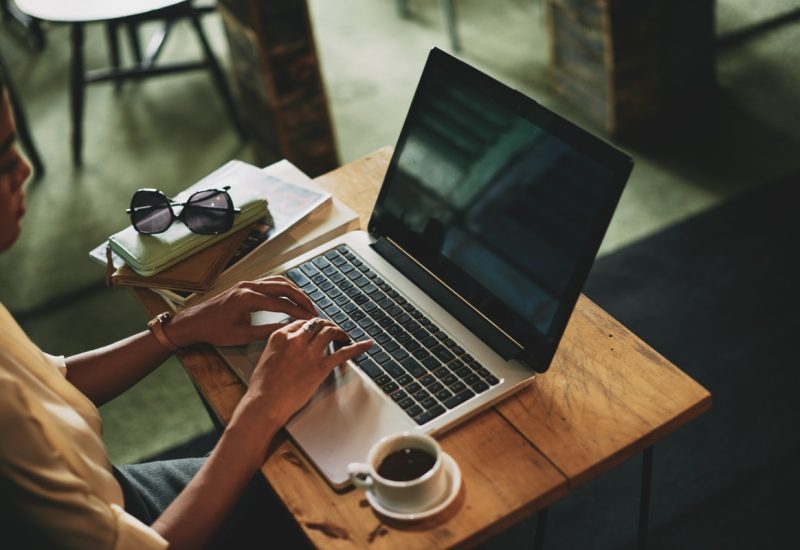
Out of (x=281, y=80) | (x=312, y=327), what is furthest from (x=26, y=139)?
(x=312, y=327)

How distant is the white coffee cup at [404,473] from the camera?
3.43ft

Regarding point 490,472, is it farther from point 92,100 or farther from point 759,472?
point 92,100

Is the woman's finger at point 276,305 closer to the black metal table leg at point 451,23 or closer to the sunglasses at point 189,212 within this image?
the sunglasses at point 189,212

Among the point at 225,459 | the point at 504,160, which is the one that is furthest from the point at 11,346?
the point at 504,160

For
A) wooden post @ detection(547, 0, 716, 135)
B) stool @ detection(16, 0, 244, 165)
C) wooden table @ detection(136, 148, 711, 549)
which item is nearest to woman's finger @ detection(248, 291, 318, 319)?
wooden table @ detection(136, 148, 711, 549)

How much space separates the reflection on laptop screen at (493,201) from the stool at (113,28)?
1.40 metres

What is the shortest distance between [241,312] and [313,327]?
135 mm

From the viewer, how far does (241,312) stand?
1337 millimetres

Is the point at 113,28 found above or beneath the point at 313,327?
beneath

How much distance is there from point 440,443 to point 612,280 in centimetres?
146

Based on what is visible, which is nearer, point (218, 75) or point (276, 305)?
point (276, 305)

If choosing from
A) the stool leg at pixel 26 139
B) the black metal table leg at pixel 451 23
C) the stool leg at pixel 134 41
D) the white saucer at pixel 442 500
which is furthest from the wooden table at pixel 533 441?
the stool leg at pixel 134 41

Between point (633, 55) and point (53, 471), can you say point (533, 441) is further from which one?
point (633, 55)

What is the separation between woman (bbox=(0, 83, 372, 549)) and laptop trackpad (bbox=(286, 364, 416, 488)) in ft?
0.08
